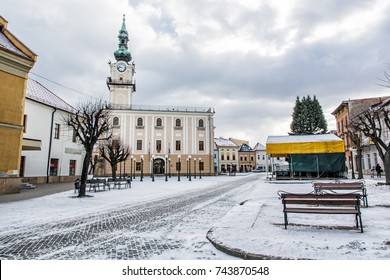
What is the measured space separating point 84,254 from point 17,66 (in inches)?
607

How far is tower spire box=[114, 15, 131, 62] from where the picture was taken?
2105 inches

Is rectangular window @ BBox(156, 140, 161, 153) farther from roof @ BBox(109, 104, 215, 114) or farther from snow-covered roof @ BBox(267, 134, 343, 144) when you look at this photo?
snow-covered roof @ BBox(267, 134, 343, 144)

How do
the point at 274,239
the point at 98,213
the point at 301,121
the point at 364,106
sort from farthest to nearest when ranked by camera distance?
the point at 301,121, the point at 364,106, the point at 98,213, the point at 274,239

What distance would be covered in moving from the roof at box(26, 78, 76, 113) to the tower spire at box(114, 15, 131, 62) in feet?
87.3

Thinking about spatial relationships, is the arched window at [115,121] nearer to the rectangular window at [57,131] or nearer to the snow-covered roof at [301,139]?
the rectangular window at [57,131]

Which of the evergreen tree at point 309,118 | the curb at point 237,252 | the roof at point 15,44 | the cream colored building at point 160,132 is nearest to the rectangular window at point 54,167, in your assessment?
the roof at point 15,44

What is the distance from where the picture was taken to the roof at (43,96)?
82.3ft

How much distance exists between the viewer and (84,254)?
4438 mm

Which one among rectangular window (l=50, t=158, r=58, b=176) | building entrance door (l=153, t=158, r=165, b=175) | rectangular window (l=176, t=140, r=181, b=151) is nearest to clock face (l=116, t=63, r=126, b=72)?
rectangular window (l=176, t=140, r=181, b=151)

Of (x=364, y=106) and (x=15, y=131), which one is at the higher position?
(x=364, y=106)

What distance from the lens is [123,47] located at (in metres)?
55.0

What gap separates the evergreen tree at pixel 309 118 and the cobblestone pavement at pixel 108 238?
4734 centimetres
